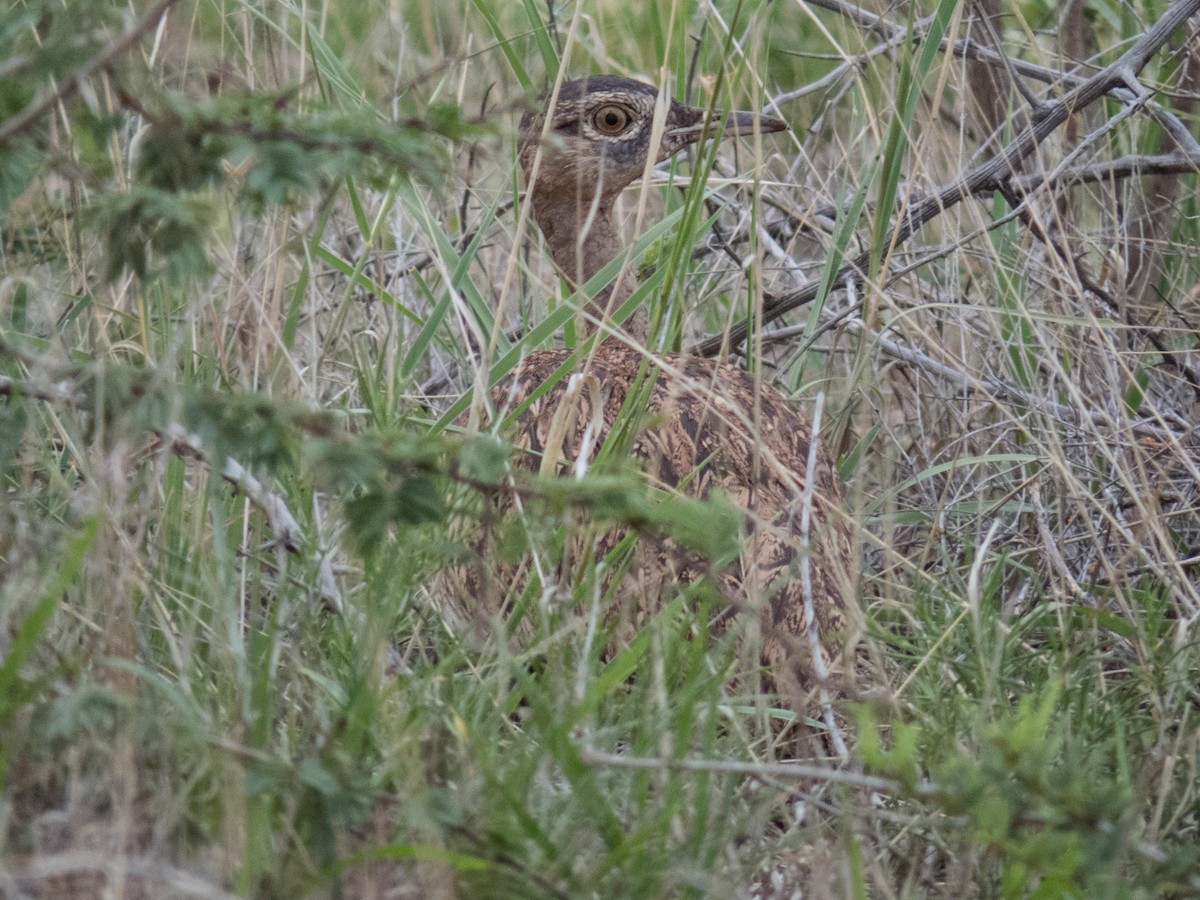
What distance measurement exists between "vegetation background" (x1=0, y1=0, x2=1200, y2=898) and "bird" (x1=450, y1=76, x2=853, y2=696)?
0.27 ft

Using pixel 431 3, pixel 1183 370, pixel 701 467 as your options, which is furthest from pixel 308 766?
pixel 431 3

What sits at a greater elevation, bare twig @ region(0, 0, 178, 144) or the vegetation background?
bare twig @ region(0, 0, 178, 144)

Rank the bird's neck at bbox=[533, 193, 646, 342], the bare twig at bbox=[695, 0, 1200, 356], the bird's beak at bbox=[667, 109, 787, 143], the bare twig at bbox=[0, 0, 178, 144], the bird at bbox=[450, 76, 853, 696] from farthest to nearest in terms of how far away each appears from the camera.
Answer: the bird's neck at bbox=[533, 193, 646, 342]
the bird's beak at bbox=[667, 109, 787, 143]
the bare twig at bbox=[695, 0, 1200, 356]
the bird at bbox=[450, 76, 853, 696]
the bare twig at bbox=[0, 0, 178, 144]

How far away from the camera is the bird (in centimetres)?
216

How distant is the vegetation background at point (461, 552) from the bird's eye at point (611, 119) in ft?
0.69

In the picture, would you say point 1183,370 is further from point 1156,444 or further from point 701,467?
point 701,467

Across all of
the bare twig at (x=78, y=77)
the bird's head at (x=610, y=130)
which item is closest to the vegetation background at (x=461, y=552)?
the bare twig at (x=78, y=77)

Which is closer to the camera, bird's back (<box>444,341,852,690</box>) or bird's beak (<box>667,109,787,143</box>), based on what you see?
bird's back (<box>444,341,852,690</box>)

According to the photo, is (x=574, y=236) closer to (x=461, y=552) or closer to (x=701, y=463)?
(x=701, y=463)

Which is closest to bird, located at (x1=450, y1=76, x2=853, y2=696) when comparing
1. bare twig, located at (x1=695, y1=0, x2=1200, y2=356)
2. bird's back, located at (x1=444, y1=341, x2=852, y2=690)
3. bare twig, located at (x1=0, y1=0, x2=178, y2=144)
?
bird's back, located at (x1=444, y1=341, x2=852, y2=690)

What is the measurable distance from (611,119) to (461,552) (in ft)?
5.90

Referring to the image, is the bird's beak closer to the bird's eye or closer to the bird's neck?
the bird's eye

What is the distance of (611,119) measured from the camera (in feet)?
10.6

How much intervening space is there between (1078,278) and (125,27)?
6.75 ft
